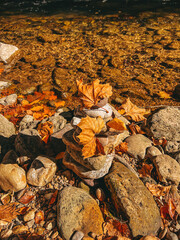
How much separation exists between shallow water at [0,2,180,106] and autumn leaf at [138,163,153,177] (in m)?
1.84

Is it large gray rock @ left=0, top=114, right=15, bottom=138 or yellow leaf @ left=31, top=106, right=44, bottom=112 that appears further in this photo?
yellow leaf @ left=31, top=106, right=44, bottom=112

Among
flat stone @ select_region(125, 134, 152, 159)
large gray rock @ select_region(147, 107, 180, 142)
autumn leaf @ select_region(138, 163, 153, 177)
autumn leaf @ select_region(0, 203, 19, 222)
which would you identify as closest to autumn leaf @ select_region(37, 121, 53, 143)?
autumn leaf @ select_region(0, 203, 19, 222)

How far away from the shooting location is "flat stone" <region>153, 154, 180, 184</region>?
Result: 2.66 meters

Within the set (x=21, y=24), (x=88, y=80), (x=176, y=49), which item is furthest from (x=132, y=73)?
(x=21, y=24)

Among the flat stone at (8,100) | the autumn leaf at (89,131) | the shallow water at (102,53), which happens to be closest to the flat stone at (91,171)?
the autumn leaf at (89,131)

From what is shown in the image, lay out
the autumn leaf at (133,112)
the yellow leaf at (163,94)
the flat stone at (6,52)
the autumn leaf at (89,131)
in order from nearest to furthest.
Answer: the autumn leaf at (89,131), the autumn leaf at (133,112), the yellow leaf at (163,94), the flat stone at (6,52)

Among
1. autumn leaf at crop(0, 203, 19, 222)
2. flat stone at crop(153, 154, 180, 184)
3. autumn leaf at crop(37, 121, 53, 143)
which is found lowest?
autumn leaf at crop(0, 203, 19, 222)

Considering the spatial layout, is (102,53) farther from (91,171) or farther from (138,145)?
(91,171)

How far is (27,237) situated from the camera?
2096mm

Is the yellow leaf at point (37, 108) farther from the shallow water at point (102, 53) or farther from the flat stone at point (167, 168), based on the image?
the flat stone at point (167, 168)

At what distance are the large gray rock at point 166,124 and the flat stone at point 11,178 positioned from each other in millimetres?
2265

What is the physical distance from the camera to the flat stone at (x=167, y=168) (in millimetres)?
2657

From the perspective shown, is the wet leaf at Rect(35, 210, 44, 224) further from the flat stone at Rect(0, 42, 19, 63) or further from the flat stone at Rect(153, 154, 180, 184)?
the flat stone at Rect(0, 42, 19, 63)

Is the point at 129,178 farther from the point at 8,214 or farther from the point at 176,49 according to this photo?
the point at 176,49
